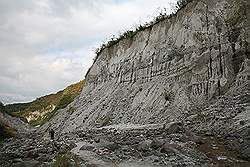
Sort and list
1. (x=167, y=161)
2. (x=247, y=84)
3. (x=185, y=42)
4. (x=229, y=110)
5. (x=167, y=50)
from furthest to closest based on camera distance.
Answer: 1. (x=167, y=50)
2. (x=185, y=42)
3. (x=247, y=84)
4. (x=229, y=110)
5. (x=167, y=161)

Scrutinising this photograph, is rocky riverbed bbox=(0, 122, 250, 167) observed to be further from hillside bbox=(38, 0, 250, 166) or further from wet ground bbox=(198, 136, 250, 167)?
hillside bbox=(38, 0, 250, 166)

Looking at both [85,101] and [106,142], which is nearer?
[106,142]

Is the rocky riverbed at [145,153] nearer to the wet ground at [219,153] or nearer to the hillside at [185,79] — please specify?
the wet ground at [219,153]

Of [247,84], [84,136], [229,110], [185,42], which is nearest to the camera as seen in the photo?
[229,110]

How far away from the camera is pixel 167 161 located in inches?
500

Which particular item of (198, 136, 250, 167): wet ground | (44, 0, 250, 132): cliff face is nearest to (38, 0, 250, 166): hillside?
(44, 0, 250, 132): cliff face

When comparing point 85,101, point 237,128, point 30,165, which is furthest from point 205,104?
point 85,101

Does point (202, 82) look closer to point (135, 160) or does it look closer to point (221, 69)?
A: point (221, 69)

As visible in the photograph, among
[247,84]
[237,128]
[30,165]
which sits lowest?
[30,165]

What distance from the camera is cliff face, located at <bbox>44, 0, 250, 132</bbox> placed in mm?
19297

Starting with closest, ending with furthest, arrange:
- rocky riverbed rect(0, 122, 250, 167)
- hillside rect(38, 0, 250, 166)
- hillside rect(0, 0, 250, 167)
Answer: rocky riverbed rect(0, 122, 250, 167) → hillside rect(0, 0, 250, 167) → hillside rect(38, 0, 250, 166)

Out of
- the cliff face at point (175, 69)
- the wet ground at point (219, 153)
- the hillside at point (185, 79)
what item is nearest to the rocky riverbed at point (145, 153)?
the wet ground at point (219, 153)

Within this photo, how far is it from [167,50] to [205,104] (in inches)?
286

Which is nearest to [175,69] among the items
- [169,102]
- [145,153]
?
[169,102]
